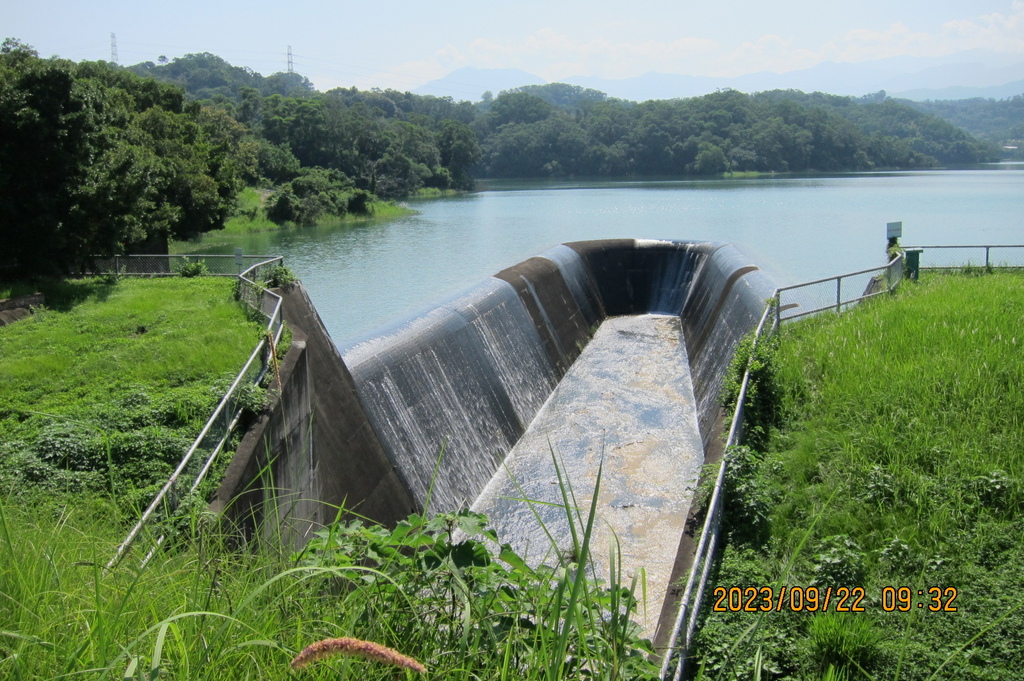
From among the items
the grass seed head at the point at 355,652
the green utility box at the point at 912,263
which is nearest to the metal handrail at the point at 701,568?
the grass seed head at the point at 355,652

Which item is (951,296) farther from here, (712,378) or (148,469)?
(148,469)

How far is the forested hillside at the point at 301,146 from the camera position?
14875 millimetres

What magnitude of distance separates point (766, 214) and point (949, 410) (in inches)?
1533

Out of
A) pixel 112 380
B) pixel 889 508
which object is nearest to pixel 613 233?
pixel 112 380

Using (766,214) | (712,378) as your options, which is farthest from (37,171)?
(766,214)

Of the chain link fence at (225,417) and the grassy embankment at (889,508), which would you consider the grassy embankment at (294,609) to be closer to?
the chain link fence at (225,417)

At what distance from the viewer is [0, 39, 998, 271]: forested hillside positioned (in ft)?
48.8

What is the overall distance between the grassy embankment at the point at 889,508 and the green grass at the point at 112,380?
16.0 feet

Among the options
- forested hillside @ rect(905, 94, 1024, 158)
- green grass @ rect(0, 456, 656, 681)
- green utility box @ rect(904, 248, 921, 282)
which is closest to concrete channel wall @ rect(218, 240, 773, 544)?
green grass @ rect(0, 456, 656, 681)

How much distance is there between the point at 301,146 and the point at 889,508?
67.8 m

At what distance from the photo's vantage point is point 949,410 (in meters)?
8.65

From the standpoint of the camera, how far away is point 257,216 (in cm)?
4850
